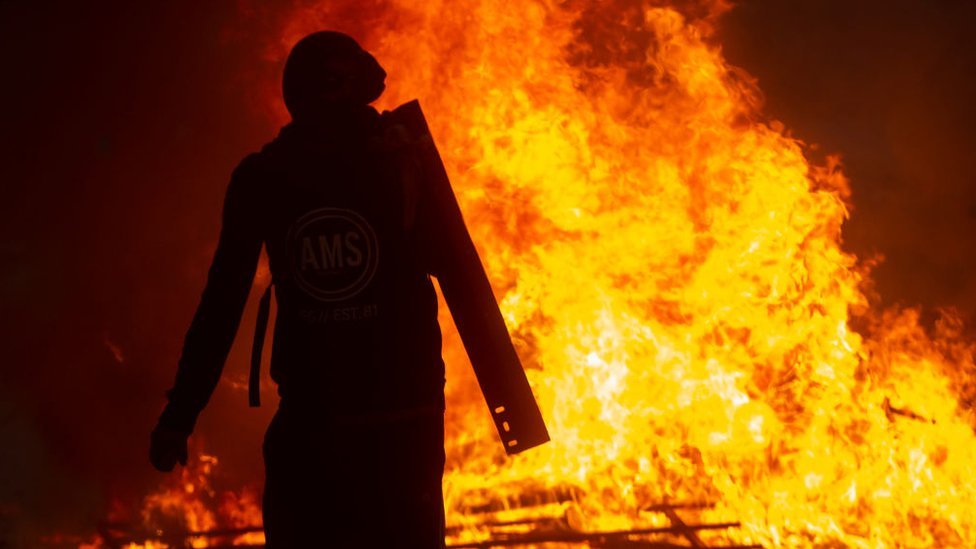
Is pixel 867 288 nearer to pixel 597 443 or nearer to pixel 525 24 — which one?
pixel 597 443

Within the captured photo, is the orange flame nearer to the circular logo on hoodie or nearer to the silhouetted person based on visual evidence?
the silhouetted person

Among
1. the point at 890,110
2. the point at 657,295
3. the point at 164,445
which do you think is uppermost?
the point at 890,110

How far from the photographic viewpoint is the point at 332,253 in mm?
3074

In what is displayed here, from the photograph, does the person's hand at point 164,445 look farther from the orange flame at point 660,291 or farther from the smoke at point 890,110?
the smoke at point 890,110

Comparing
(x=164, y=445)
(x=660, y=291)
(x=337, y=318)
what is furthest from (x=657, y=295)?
(x=164, y=445)

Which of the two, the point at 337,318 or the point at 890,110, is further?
the point at 890,110

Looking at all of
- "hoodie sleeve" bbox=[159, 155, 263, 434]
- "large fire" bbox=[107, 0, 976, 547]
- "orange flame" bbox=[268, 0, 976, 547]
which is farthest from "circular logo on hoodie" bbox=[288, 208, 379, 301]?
"orange flame" bbox=[268, 0, 976, 547]

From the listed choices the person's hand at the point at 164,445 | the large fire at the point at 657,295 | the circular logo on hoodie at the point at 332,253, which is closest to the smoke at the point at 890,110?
the large fire at the point at 657,295

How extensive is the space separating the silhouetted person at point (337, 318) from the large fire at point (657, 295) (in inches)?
150

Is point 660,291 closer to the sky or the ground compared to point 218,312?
closer to the sky

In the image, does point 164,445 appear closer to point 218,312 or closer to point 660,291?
point 218,312

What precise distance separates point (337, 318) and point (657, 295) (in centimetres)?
448

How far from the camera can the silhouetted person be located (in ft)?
10.2

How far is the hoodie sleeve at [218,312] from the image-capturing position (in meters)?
3.21
